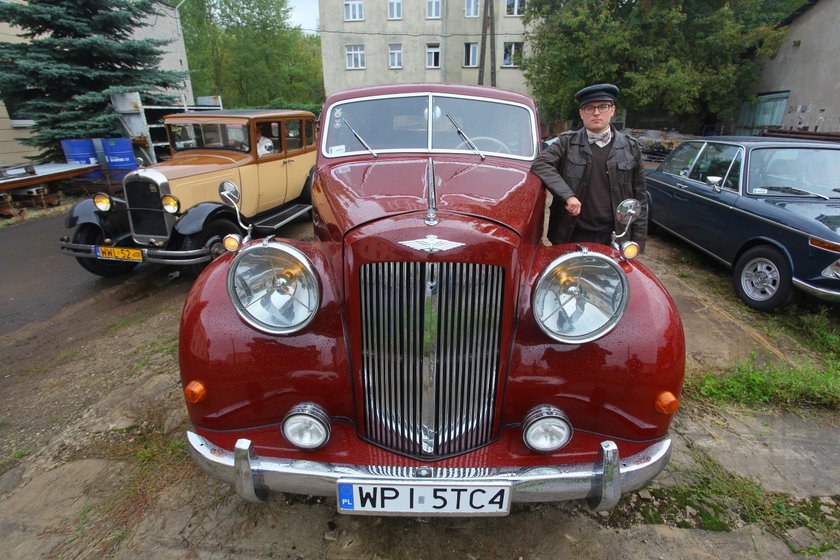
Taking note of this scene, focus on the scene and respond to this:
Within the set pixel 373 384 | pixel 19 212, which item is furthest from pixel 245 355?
pixel 19 212

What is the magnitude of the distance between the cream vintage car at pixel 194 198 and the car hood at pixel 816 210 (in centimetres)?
595

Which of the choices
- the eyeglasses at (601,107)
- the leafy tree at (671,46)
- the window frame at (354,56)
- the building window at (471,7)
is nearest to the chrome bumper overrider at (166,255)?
the eyeglasses at (601,107)

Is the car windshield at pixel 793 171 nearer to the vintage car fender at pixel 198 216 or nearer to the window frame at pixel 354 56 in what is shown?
the vintage car fender at pixel 198 216

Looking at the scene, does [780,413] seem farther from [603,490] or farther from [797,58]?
[797,58]

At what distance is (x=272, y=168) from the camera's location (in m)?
6.64

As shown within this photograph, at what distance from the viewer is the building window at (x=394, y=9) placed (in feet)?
83.7

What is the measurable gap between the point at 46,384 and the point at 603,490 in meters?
3.91

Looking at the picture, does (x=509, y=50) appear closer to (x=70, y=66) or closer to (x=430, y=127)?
(x=70, y=66)

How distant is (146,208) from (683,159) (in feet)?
23.1

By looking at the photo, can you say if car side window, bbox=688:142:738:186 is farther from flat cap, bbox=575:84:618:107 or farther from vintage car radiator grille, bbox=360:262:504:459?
vintage car radiator grille, bbox=360:262:504:459

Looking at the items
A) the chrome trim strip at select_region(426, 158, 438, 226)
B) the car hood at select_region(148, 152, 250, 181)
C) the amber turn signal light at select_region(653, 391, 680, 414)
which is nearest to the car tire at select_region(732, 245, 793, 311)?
the amber turn signal light at select_region(653, 391, 680, 414)

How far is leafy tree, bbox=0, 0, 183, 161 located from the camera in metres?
9.53

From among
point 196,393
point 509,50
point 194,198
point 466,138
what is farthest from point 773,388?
point 509,50

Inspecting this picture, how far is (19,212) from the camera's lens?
8.33 meters
